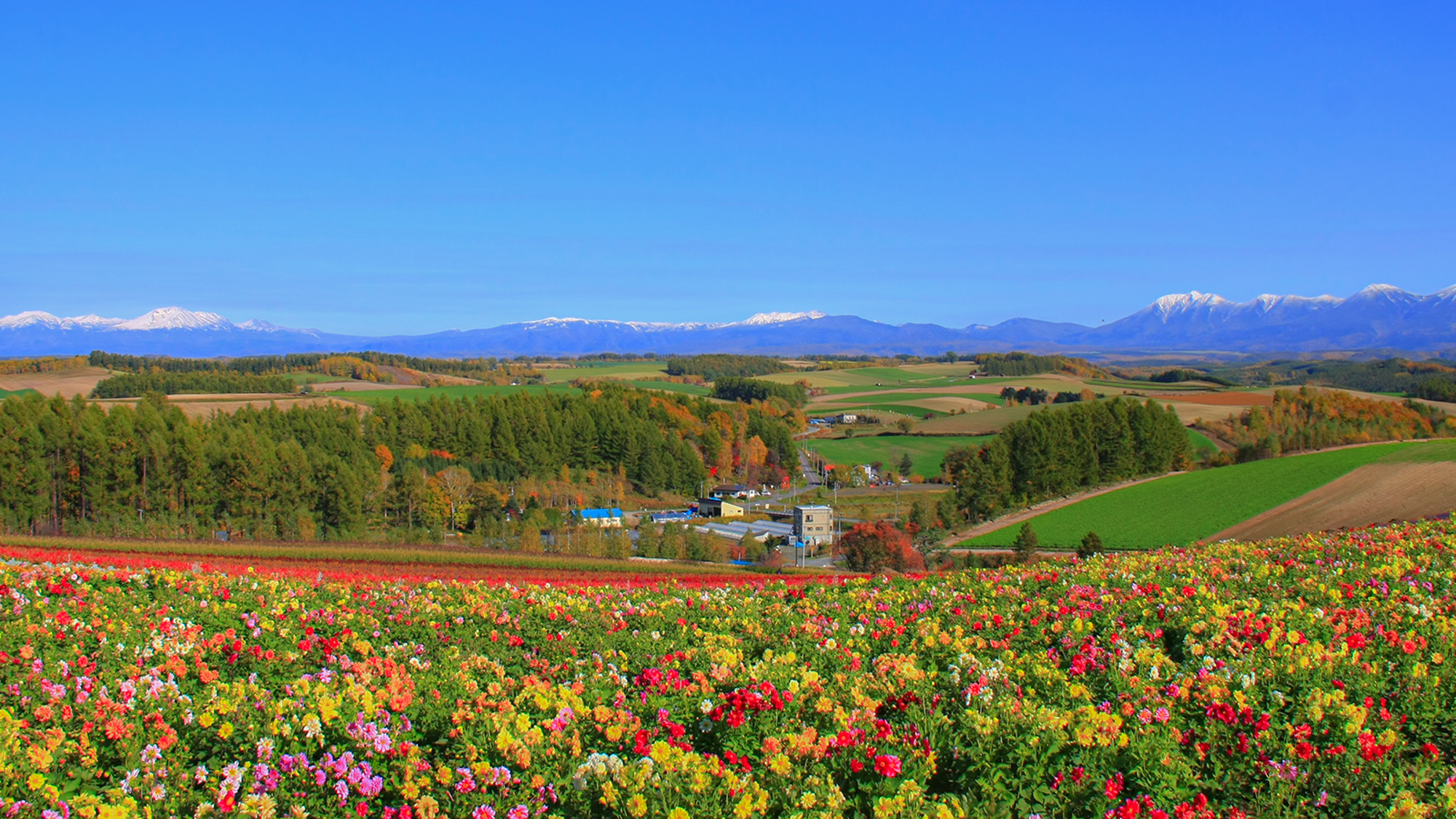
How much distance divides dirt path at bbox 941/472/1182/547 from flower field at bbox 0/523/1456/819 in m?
35.7

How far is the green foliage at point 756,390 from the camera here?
124 meters

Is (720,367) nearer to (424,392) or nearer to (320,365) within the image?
(320,365)

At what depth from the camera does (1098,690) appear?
6230 mm

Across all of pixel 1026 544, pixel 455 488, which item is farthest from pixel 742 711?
pixel 455 488

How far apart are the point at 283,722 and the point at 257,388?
111 metres

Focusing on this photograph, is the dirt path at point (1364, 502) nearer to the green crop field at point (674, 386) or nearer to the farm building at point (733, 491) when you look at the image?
the farm building at point (733, 491)

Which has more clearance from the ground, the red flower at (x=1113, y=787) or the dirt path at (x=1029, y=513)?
the red flower at (x=1113, y=787)

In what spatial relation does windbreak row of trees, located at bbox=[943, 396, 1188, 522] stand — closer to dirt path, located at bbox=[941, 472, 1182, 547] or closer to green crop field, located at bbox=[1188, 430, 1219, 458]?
green crop field, located at bbox=[1188, 430, 1219, 458]

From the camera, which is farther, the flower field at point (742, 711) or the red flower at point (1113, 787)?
the flower field at point (742, 711)

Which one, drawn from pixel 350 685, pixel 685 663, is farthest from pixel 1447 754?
pixel 350 685

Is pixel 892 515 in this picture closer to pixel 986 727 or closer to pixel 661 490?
pixel 661 490

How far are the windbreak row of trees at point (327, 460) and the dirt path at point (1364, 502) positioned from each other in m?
45.0

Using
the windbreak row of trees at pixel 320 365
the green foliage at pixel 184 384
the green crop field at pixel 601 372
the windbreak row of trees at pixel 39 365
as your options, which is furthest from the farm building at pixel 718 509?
the windbreak row of trees at pixel 39 365

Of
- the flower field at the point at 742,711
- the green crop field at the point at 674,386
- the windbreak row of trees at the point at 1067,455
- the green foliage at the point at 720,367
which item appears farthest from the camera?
the green foliage at the point at 720,367
